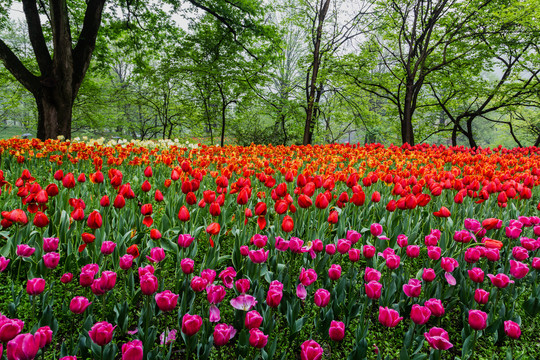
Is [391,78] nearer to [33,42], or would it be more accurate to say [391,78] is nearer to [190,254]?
[33,42]

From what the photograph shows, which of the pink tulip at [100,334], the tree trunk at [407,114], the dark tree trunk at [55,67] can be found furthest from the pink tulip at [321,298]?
the tree trunk at [407,114]

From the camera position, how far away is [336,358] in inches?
60.0

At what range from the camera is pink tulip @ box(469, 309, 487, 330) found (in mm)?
1273

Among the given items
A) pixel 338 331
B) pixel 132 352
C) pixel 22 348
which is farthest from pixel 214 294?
pixel 22 348

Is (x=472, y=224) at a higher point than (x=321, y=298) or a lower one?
higher

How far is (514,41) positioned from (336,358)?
1554 centimetres

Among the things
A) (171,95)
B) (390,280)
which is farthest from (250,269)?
(171,95)

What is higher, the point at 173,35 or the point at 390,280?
the point at 173,35

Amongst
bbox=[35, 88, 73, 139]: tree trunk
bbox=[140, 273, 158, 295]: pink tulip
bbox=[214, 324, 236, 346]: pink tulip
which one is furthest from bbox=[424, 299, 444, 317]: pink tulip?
bbox=[35, 88, 73, 139]: tree trunk

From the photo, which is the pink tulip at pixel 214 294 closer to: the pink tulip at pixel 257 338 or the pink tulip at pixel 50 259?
the pink tulip at pixel 257 338

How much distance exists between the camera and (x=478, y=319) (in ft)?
4.21

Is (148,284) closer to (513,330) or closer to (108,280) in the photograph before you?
(108,280)

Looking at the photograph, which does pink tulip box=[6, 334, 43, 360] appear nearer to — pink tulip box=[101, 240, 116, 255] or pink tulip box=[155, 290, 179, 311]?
pink tulip box=[155, 290, 179, 311]

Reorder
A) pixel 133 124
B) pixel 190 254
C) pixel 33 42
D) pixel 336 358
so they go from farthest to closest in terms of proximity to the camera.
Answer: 1. pixel 133 124
2. pixel 33 42
3. pixel 190 254
4. pixel 336 358
